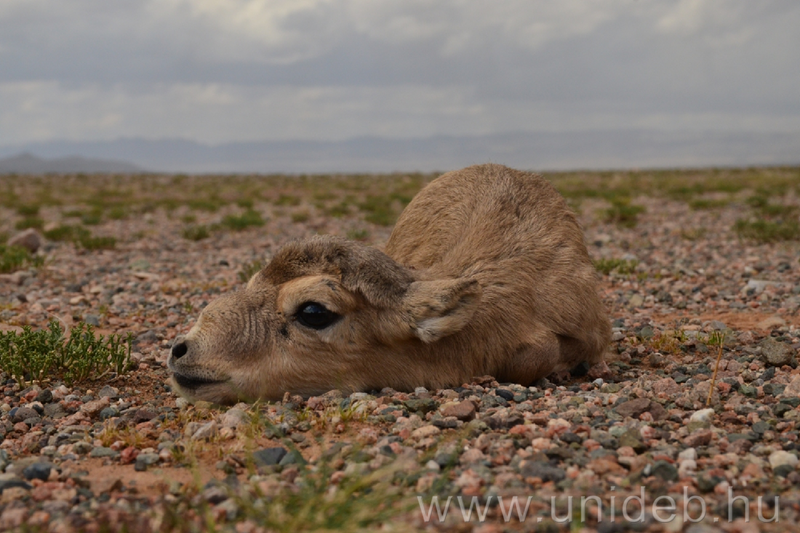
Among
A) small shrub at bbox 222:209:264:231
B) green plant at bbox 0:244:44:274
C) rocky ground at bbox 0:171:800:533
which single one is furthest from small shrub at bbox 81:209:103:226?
rocky ground at bbox 0:171:800:533

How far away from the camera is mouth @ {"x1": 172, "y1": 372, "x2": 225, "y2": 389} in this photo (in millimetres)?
5574

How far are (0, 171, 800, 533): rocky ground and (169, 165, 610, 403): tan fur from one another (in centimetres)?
22

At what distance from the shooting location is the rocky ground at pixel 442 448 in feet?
11.7

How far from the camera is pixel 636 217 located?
922 inches

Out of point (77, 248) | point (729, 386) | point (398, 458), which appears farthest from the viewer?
point (77, 248)

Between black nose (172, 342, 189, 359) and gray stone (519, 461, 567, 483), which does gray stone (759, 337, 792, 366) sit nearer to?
gray stone (519, 461, 567, 483)

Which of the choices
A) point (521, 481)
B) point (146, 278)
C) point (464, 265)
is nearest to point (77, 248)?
point (146, 278)

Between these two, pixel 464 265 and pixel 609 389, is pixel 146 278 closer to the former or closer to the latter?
pixel 464 265

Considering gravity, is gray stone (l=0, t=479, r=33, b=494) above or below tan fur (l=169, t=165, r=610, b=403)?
below

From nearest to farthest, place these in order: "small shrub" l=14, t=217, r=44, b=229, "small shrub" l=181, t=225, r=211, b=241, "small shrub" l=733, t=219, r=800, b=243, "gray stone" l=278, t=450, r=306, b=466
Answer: "gray stone" l=278, t=450, r=306, b=466 → "small shrub" l=733, t=219, r=800, b=243 → "small shrub" l=181, t=225, r=211, b=241 → "small shrub" l=14, t=217, r=44, b=229

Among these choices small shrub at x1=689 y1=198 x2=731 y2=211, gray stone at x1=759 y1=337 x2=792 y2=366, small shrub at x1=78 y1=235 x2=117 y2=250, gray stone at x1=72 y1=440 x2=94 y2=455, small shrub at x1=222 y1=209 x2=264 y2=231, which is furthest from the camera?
small shrub at x1=689 y1=198 x2=731 y2=211

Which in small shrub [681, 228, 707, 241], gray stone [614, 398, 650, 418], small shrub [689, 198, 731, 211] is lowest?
gray stone [614, 398, 650, 418]

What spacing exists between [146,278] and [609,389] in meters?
8.65

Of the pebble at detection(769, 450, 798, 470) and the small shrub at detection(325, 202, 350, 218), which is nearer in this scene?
the pebble at detection(769, 450, 798, 470)
